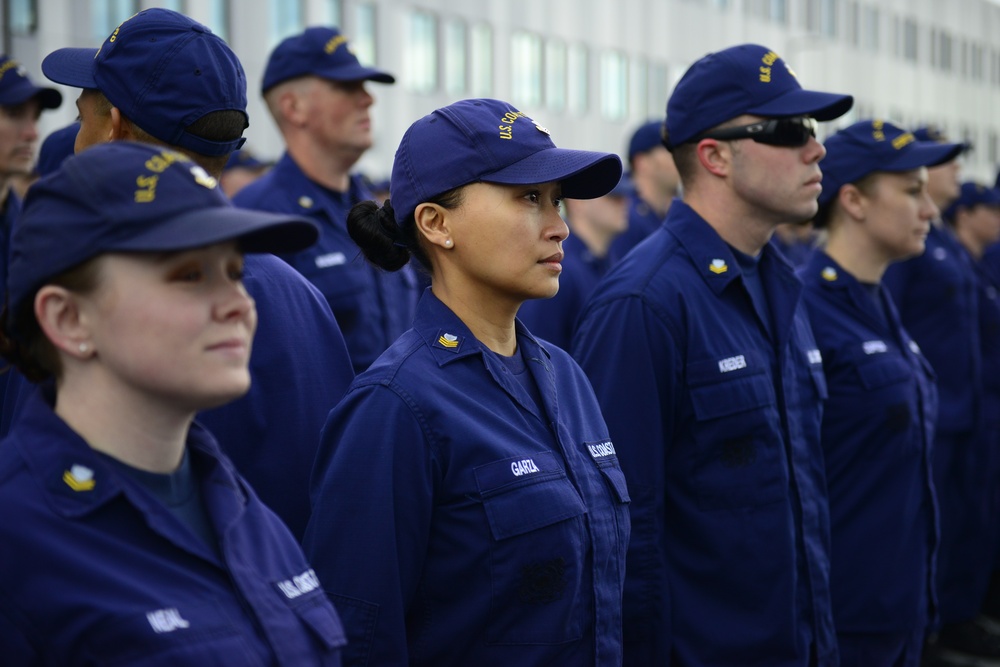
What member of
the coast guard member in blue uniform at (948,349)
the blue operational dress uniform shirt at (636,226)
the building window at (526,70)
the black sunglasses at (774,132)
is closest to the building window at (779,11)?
the building window at (526,70)

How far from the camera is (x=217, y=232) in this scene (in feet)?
7.14

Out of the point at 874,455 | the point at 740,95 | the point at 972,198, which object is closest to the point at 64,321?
the point at 740,95

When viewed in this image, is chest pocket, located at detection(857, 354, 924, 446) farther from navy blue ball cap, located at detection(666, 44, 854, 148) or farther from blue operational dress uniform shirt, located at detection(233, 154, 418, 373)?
blue operational dress uniform shirt, located at detection(233, 154, 418, 373)

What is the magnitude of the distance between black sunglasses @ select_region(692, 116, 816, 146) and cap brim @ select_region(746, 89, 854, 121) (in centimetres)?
4

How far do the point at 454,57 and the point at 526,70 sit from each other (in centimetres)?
289

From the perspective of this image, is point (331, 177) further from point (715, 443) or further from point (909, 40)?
point (909, 40)

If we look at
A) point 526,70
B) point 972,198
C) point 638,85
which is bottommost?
point 638,85

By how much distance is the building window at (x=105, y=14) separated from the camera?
56.6ft

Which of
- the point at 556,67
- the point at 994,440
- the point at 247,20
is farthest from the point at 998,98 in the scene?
the point at 994,440

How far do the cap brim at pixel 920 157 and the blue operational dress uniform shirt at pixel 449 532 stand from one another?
3.05 meters

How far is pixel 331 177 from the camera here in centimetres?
593

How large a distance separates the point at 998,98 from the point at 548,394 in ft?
206

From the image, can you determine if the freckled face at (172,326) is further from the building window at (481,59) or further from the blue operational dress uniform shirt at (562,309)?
the building window at (481,59)

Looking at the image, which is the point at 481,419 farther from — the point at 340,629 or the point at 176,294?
the point at 176,294
